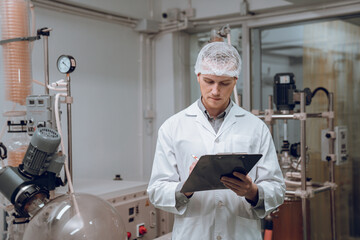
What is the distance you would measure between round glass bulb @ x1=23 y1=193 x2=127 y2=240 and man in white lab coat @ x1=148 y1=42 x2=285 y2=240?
24 centimetres

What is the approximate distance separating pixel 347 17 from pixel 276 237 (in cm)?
182

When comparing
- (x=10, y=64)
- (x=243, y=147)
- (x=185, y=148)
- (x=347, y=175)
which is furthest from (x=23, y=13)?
(x=347, y=175)

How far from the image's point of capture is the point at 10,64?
6.98 ft

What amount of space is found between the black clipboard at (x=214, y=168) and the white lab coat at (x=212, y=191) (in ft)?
0.50

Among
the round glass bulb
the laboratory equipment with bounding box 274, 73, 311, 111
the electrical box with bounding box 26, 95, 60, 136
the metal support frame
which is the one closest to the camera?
the round glass bulb

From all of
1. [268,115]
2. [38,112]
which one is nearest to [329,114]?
[268,115]

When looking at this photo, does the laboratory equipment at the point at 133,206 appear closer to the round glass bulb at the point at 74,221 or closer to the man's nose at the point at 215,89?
the round glass bulb at the point at 74,221

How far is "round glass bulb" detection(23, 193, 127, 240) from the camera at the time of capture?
1679mm

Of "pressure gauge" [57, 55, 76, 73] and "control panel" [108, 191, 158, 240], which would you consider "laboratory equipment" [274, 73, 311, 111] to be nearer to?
"control panel" [108, 191, 158, 240]

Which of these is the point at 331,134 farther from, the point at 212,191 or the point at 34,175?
the point at 34,175

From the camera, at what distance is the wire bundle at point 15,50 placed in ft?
6.96

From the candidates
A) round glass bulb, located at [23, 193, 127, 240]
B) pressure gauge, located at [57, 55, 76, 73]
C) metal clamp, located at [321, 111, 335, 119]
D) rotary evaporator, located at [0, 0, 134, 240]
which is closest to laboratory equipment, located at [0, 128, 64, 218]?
rotary evaporator, located at [0, 0, 134, 240]

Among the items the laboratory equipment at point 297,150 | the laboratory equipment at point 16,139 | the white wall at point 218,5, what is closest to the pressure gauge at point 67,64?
the laboratory equipment at point 16,139

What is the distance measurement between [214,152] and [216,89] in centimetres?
25
